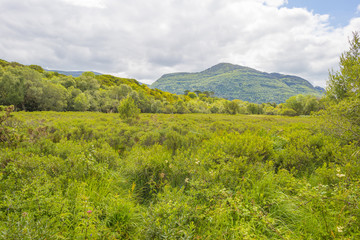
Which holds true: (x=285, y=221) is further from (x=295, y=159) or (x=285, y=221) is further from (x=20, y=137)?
(x=20, y=137)

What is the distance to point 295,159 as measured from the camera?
460cm

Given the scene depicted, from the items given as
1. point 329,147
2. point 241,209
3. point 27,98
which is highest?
point 27,98

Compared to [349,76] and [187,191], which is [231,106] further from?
[187,191]

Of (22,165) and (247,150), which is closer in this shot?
(22,165)

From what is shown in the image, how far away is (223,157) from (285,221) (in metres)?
1.68

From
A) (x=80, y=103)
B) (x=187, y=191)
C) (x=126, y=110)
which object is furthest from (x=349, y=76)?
(x=80, y=103)

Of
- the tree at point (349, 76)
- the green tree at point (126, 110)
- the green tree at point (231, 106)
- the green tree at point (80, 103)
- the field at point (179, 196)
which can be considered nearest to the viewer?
the field at point (179, 196)

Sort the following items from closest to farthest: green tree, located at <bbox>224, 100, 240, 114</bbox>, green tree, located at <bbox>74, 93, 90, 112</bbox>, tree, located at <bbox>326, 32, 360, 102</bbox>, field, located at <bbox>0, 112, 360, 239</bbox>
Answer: field, located at <bbox>0, 112, 360, 239</bbox> < tree, located at <bbox>326, 32, 360, 102</bbox> < green tree, located at <bbox>74, 93, 90, 112</bbox> < green tree, located at <bbox>224, 100, 240, 114</bbox>

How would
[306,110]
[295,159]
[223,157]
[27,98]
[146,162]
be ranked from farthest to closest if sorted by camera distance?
[306,110] → [27,98] → [295,159] → [146,162] → [223,157]

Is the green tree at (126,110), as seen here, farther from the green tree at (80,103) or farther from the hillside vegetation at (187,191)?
the green tree at (80,103)

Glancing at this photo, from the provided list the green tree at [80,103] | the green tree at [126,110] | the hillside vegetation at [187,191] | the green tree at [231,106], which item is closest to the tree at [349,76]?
the hillside vegetation at [187,191]

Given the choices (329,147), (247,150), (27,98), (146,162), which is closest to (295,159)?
(329,147)

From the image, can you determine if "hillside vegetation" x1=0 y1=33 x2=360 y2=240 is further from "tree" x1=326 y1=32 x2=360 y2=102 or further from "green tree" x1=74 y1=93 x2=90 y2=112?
"green tree" x1=74 y1=93 x2=90 y2=112

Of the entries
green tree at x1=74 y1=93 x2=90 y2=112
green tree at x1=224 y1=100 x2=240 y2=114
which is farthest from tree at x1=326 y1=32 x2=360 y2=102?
→ green tree at x1=74 y1=93 x2=90 y2=112
